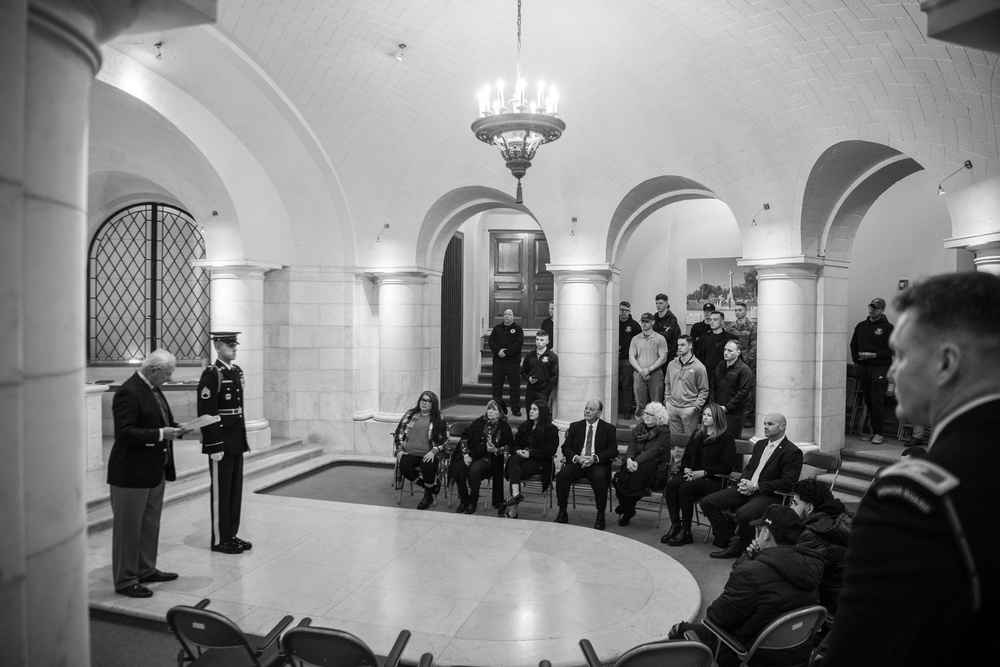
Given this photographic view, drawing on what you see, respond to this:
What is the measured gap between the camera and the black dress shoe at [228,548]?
213 inches

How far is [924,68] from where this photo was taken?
221 inches

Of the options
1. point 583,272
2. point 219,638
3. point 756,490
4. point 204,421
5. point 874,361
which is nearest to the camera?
point 219,638

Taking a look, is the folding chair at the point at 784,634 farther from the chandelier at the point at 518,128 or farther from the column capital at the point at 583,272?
the column capital at the point at 583,272

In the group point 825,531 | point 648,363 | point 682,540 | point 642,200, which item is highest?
point 642,200

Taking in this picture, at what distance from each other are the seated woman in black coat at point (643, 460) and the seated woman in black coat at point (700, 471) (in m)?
0.24

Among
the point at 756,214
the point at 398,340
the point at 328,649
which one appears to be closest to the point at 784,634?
the point at 328,649

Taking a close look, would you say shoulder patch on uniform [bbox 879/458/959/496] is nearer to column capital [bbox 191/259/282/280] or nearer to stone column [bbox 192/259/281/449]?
stone column [bbox 192/259/281/449]

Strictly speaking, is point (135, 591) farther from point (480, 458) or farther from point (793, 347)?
point (793, 347)

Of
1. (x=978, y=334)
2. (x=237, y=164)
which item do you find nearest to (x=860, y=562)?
(x=978, y=334)

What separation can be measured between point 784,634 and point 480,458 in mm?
4298

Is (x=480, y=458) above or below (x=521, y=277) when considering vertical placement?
below

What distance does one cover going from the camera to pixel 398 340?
9.84 metres

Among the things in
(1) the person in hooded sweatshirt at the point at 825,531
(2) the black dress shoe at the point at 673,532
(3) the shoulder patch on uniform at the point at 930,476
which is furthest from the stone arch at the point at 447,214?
(3) the shoulder patch on uniform at the point at 930,476

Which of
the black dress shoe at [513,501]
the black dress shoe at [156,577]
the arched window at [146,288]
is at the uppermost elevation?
the arched window at [146,288]
